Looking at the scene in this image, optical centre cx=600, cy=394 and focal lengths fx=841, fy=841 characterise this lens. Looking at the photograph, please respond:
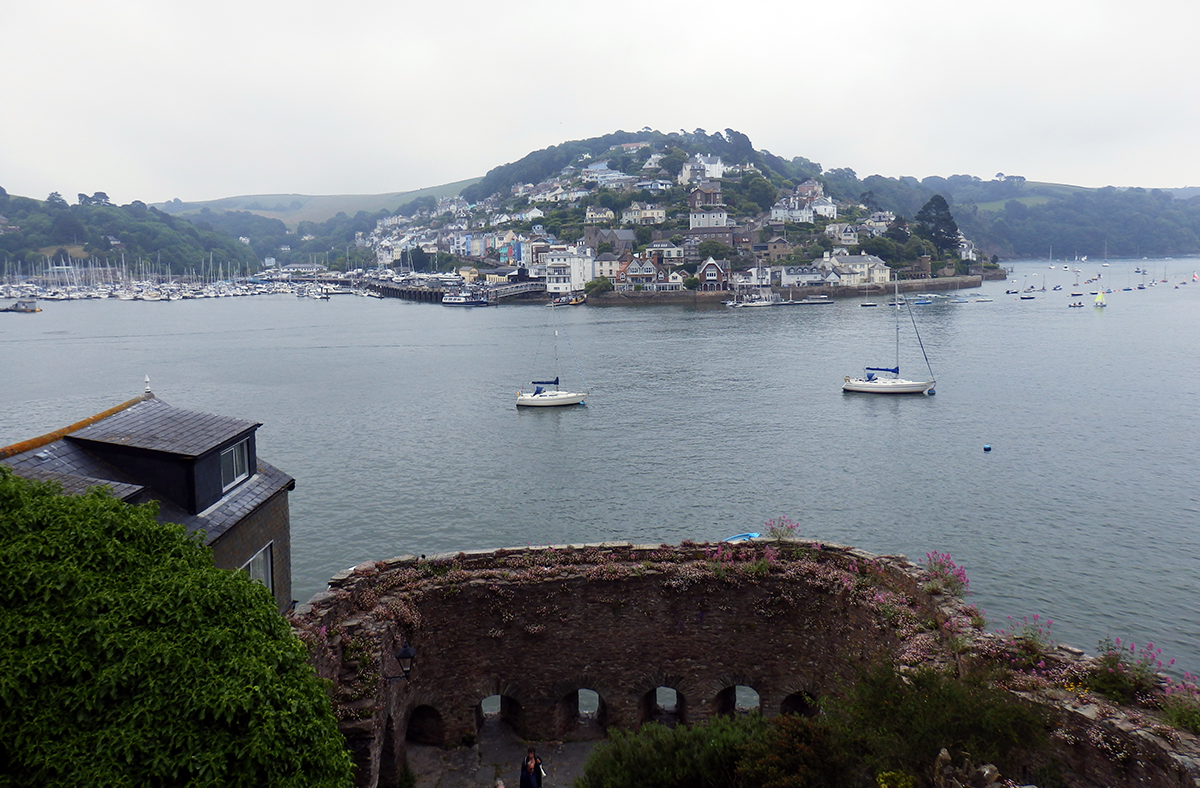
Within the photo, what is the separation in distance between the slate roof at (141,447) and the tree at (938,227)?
6128 inches

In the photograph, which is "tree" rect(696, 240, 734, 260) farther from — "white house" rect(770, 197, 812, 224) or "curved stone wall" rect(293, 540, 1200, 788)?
"curved stone wall" rect(293, 540, 1200, 788)

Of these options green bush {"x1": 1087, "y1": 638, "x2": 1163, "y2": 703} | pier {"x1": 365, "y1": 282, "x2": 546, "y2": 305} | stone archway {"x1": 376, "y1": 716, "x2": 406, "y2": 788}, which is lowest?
stone archway {"x1": 376, "y1": 716, "x2": 406, "y2": 788}

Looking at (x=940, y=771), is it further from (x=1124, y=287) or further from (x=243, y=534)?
(x=1124, y=287)

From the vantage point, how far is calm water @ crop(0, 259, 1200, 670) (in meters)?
25.8

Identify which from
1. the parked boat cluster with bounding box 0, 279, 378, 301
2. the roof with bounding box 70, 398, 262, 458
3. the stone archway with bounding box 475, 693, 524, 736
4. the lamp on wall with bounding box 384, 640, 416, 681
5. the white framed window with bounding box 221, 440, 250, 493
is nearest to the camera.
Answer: the roof with bounding box 70, 398, 262, 458

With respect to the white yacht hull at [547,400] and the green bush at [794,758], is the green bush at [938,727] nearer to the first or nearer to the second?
the green bush at [794,758]

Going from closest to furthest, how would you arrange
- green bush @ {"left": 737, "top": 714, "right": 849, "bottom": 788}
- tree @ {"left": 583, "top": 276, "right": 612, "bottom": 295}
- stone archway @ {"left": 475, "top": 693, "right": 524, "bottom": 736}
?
green bush @ {"left": 737, "top": 714, "right": 849, "bottom": 788}, stone archway @ {"left": 475, "top": 693, "right": 524, "bottom": 736}, tree @ {"left": 583, "top": 276, "right": 612, "bottom": 295}

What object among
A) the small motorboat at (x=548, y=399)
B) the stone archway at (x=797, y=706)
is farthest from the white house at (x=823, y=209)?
Answer: the stone archway at (x=797, y=706)

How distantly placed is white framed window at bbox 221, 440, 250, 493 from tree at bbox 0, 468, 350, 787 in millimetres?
5165

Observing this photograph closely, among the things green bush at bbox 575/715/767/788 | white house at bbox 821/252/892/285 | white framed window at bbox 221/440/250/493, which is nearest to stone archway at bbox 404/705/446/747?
green bush at bbox 575/715/767/788

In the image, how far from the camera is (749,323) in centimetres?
9325

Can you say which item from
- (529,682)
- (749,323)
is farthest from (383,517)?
(749,323)

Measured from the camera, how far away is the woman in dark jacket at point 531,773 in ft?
37.8

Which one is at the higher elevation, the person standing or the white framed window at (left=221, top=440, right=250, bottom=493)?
the white framed window at (left=221, top=440, right=250, bottom=493)
